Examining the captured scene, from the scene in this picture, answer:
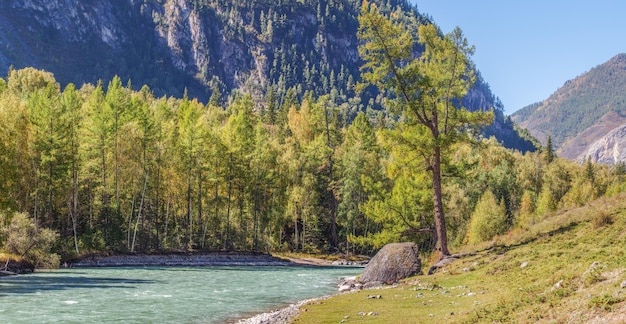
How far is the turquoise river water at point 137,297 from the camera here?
25.2 m

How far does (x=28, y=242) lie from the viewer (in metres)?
51.0

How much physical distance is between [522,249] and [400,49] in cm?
1573

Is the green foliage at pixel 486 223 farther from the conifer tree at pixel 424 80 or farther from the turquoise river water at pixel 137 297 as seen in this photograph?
the conifer tree at pixel 424 80

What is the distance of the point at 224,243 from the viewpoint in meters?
87.9

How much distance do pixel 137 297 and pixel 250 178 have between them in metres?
57.8

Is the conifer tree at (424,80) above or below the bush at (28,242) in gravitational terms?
above

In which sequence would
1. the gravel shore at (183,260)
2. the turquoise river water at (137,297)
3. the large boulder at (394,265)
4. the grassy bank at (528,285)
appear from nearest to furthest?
the grassy bank at (528,285) → the turquoise river water at (137,297) → the large boulder at (394,265) → the gravel shore at (183,260)

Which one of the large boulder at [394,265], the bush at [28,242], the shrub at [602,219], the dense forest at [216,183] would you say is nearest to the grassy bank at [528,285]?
the shrub at [602,219]

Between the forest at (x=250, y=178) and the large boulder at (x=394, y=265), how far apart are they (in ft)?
7.20

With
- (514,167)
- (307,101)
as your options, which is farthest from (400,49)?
(307,101)

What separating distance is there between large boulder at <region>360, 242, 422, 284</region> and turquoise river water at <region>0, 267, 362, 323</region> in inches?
159

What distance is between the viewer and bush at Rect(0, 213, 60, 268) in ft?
164

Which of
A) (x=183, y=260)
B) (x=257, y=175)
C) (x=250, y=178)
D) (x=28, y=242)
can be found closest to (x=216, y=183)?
(x=250, y=178)

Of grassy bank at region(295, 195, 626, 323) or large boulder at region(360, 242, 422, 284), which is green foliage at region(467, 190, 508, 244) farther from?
large boulder at region(360, 242, 422, 284)
